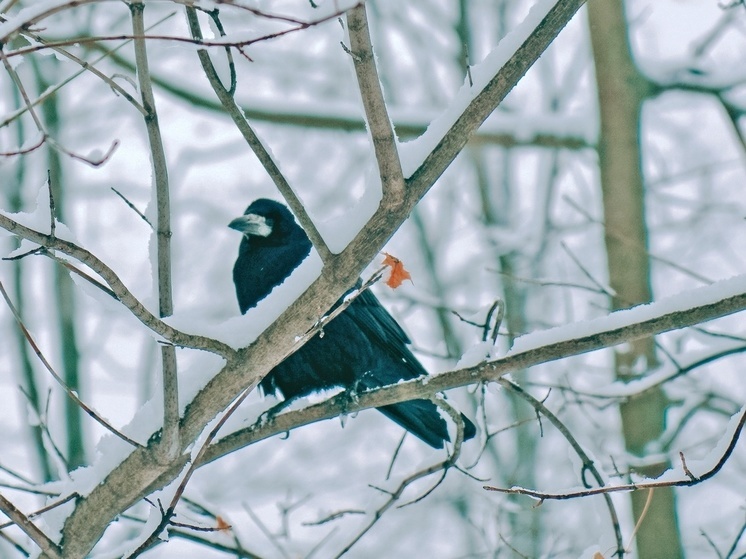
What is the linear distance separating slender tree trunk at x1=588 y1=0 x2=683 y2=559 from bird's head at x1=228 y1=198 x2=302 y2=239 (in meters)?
1.84

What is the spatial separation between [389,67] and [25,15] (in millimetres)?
10685

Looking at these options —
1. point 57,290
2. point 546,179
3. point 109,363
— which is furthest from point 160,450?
point 109,363

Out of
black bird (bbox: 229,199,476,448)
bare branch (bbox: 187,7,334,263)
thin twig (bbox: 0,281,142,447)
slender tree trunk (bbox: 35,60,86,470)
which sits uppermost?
slender tree trunk (bbox: 35,60,86,470)

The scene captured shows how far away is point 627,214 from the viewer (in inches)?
197

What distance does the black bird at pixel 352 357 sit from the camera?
14.0 feet

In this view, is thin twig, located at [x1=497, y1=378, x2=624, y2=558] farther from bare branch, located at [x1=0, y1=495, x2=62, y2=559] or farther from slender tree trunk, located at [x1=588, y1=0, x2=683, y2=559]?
slender tree trunk, located at [x1=588, y1=0, x2=683, y2=559]

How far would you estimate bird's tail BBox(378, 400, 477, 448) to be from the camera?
4.21 meters

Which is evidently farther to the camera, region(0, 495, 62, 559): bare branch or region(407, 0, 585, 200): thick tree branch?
region(407, 0, 585, 200): thick tree branch

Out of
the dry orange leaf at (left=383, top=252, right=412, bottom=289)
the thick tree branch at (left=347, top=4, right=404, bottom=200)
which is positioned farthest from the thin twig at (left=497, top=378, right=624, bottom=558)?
the thick tree branch at (left=347, top=4, right=404, bottom=200)

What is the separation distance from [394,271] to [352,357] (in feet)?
5.97

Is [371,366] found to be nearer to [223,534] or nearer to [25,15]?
[223,534]

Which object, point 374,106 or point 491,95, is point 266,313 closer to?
point 374,106

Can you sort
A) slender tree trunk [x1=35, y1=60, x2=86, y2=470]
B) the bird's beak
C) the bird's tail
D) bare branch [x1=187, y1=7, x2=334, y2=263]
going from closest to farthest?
bare branch [x1=187, y1=7, x2=334, y2=263], the bird's tail, the bird's beak, slender tree trunk [x1=35, y1=60, x2=86, y2=470]

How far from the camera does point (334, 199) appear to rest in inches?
481
